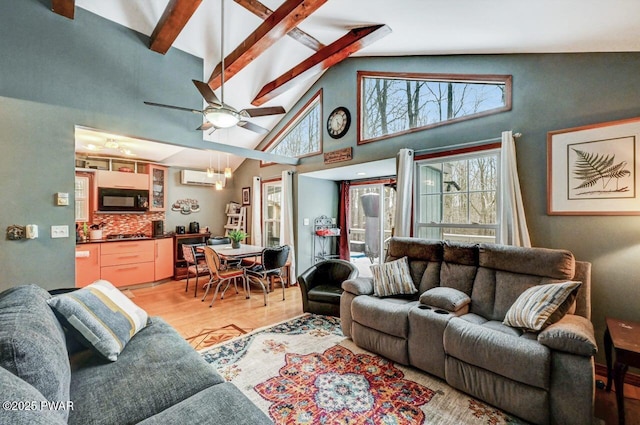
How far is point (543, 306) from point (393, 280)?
1.23 metres

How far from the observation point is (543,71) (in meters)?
2.61

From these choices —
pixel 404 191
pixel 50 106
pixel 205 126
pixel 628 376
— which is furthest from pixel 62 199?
pixel 628 376

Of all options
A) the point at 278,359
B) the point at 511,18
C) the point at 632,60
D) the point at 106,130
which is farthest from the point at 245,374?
the point at 632,60

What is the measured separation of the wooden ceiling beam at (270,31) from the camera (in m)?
2.51

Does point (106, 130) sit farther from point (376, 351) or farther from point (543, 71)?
point (543, 71)

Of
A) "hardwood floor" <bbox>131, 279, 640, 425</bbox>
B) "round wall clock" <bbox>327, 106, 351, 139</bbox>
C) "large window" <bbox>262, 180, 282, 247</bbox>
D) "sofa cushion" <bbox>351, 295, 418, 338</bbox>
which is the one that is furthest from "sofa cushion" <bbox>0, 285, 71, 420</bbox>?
"large window" <bbox>262, 180, 282, 247</bbox>

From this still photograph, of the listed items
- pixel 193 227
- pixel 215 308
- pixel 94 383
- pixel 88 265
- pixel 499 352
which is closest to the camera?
pixel 94 383

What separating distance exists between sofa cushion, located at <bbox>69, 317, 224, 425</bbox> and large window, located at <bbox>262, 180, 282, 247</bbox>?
14.5 feet

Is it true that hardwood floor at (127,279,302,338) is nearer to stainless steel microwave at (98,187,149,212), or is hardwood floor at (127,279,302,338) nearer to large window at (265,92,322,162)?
stainless steel microwave at (98,187,149,212)

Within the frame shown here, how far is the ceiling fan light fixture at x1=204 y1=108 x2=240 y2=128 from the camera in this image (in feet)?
8.34

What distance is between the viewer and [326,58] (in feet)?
11.9

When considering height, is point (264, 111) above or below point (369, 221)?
above

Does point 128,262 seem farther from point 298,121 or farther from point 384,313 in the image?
point 384,313

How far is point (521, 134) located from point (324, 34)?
2.55 m
